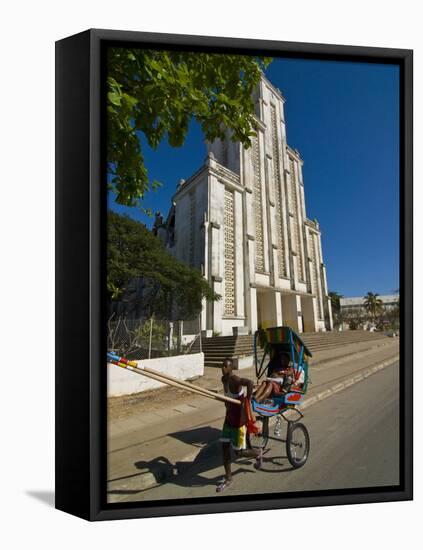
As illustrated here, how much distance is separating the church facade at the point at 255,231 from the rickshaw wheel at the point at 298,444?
1157mm

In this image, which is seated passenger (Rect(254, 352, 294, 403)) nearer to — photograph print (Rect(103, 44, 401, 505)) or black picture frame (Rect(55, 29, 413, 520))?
photograph print (Rect(103, 44, 401, 505))

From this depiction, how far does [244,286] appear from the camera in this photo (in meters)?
6.71

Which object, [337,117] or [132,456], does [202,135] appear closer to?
[337,117]

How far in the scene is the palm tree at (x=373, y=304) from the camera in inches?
264

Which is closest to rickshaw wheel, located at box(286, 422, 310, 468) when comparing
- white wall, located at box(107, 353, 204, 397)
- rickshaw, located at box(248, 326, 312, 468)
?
rickshaw, located at box(248, 326, 312, 468)

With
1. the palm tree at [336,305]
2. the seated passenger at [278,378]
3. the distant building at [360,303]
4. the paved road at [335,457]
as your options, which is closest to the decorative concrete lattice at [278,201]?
the palm tree at [336,305]

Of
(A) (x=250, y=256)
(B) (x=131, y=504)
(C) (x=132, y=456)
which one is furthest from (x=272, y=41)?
(B) (x=131, y=504)

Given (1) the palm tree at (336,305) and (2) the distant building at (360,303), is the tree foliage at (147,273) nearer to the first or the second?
(1) the palm tree at (336,305)

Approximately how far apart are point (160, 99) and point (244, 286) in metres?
2.50

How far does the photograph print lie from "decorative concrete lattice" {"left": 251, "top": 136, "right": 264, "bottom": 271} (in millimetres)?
28

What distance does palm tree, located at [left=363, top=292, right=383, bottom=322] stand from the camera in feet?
22.0

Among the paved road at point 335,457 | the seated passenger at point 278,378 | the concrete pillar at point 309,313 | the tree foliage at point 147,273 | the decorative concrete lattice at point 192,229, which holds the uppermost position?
the decorative concrete lattice at point 192,229

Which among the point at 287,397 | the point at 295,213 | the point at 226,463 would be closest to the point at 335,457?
the point at 287,397

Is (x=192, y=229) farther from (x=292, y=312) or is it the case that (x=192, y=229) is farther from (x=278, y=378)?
(x=278, y=378)
